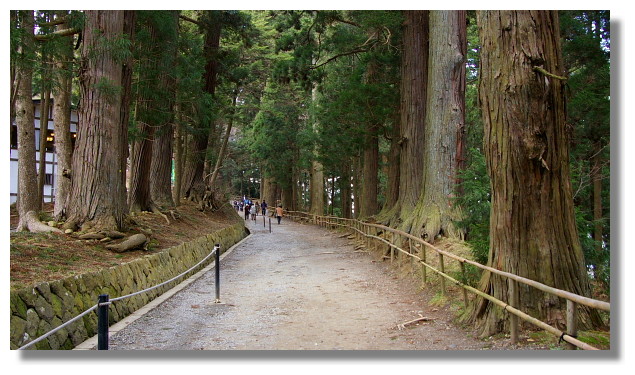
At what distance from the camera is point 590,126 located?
935cm

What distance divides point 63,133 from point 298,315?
20.9 ft

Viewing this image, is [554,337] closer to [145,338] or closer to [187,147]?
[145,338]

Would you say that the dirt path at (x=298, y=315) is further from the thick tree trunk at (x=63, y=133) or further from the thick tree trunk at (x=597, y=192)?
the thick tree trunk at (x=63, y=133)

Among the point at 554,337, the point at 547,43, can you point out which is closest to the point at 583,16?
the point at 547,43

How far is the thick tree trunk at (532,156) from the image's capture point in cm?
515

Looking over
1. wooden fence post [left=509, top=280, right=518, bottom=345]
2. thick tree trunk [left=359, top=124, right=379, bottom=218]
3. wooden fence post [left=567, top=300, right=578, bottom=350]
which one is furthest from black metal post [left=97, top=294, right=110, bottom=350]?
thick tree trunk [left=359, top=124, right=379, bottom=218]

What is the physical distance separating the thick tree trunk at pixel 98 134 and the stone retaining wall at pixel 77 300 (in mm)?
1365

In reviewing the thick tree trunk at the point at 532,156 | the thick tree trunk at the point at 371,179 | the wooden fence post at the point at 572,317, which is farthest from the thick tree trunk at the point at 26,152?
the thick tree trunk at the point at 371,179

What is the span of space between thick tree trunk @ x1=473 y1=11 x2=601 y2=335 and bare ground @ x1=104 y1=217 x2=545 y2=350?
72 cm

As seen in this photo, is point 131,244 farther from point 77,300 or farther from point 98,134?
point 77,300

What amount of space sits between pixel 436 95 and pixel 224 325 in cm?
678

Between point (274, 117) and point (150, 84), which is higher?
point (274, 117)

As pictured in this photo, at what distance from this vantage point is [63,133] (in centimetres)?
1083

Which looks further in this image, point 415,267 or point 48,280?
point 415,267
